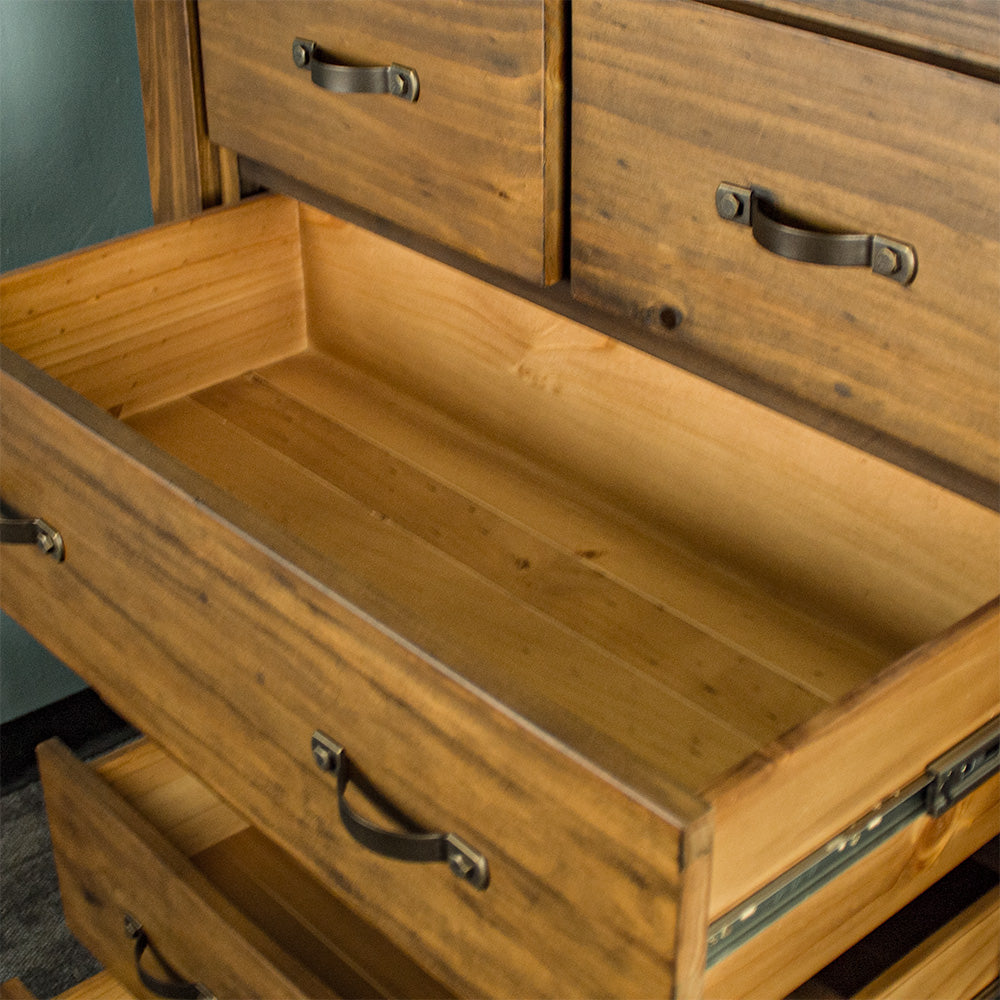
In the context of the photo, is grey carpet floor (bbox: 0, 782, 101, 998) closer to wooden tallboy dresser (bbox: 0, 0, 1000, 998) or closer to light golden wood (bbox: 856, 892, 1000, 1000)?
wooden tallboy dresser (bbox: 0, 0, 1000, 998)

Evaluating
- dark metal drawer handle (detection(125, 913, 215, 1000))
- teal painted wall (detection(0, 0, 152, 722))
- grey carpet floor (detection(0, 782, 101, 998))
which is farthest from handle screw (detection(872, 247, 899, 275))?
grey carpet floor (detection(0, 782, 101, 998))

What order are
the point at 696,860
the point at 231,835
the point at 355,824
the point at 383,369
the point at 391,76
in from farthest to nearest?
the point at 383,369
the point at 231,835
the point at 391,76
the point at 355,824
the point at 696,860

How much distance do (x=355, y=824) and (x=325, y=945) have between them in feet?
1.02

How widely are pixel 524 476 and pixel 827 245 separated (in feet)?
1.36

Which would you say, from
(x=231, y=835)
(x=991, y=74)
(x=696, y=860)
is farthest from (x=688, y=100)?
(x=231, y=835)

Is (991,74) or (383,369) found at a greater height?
(991,74)

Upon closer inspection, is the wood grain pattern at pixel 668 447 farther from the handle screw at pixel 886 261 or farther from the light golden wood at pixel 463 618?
the handle screw at pixel 886 261

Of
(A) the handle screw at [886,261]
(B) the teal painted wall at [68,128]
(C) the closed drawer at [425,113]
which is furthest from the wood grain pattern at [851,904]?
(B) the teal painted wall at [68,128]

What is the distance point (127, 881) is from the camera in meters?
0.95

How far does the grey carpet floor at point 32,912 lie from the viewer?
121 cm

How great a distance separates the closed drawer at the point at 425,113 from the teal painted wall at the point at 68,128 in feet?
0.65

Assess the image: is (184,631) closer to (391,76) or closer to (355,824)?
(355,824)

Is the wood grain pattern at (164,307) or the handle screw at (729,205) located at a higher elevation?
the handle screw at (729,205)

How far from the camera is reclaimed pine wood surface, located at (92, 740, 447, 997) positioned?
0.91 metres
